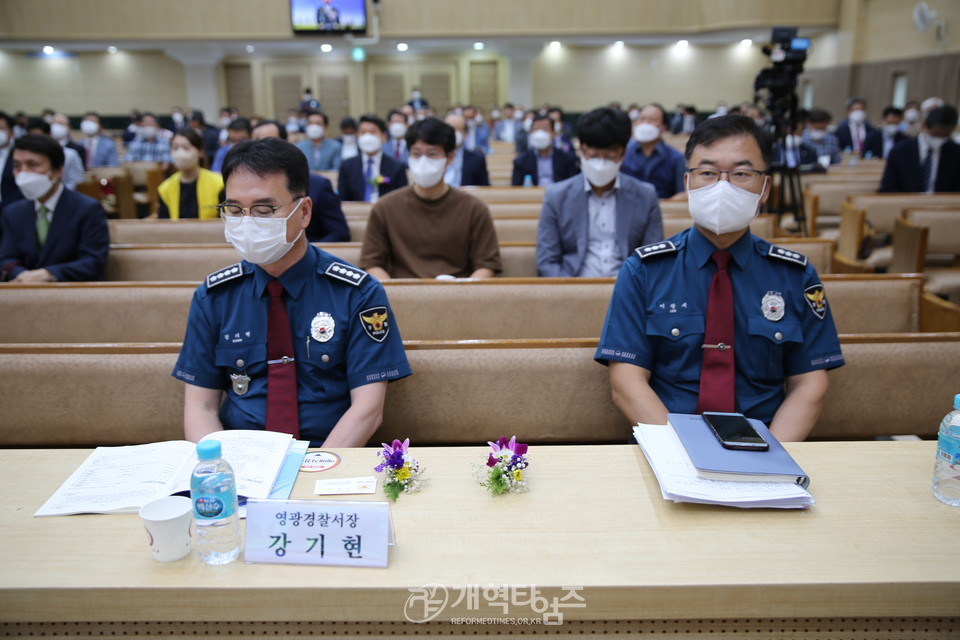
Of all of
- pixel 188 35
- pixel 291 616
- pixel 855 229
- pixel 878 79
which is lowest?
→ pixel 291 616

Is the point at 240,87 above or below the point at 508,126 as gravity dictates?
above

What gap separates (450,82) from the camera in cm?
1841

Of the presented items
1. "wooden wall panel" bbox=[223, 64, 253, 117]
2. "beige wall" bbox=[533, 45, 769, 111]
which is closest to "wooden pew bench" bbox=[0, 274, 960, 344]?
"beige wall" bbox=[533, 45, 769, 111]

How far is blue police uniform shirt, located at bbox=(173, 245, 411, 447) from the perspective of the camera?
180cm

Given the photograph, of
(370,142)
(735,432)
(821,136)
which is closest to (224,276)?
(735,432)

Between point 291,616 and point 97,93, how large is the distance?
2090cm

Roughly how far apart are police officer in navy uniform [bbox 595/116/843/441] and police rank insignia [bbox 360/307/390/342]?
1.98ft

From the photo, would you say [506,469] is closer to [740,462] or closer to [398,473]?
[398,473]

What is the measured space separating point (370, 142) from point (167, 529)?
14.4ft

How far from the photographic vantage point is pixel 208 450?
116 cm

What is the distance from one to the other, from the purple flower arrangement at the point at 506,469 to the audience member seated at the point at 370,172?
3986 mm


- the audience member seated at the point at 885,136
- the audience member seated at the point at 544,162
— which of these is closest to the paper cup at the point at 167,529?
the audience member seated at the point at 544,162

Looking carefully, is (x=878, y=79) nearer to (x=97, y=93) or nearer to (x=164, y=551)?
(x=164, y=551)

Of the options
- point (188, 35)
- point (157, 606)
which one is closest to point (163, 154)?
point (188, 35)
